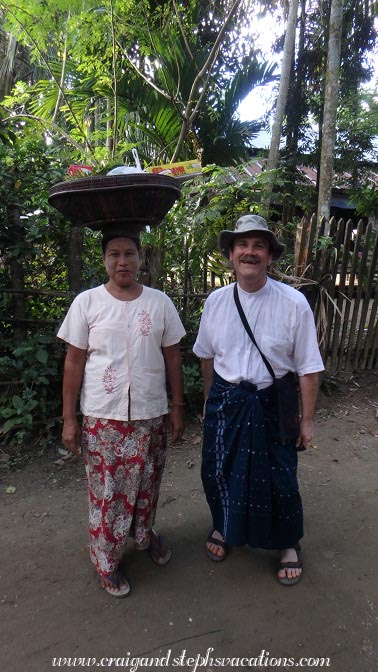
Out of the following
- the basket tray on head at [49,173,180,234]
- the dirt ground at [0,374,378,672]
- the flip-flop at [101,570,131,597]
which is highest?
the basket tray on head at [49,173,180,234]

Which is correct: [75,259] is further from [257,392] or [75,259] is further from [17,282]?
[257,392]

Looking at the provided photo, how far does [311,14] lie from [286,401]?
1166 centimetres

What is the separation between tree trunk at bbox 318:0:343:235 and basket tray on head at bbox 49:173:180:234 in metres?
4.92

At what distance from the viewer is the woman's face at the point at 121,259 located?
1916mm

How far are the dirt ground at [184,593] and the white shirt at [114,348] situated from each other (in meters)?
0.93

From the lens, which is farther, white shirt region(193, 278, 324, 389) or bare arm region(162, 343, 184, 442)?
bare arm region(162, 343, 184, 442)

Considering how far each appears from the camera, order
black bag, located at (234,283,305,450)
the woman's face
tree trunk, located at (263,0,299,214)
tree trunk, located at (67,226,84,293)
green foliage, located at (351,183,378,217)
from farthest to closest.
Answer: green foliage, located at (351,183,378,217) < tree trunk, located at (263,0,299,214) < tree trunk, located at (67,226,84,293) < black bag, located at (234,283,305,450) < the woman's face

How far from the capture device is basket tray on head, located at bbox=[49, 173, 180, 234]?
174 centimetres

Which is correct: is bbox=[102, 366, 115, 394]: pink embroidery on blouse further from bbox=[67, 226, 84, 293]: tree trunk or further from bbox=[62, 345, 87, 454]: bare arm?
bbox=[67, 226, 84, 293]: tree trunk

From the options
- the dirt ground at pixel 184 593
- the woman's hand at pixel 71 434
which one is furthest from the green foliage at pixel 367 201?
the woman's hand at pixel 71 434

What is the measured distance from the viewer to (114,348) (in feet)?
6.35

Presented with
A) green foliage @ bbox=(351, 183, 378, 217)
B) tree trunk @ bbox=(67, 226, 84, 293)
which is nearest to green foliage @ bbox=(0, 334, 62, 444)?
tree trunk @ bbox=(67, 226, 84, 293)

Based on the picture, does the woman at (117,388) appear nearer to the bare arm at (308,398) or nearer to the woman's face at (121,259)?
the woman's face at (121,259)

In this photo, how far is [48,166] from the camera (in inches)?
130
